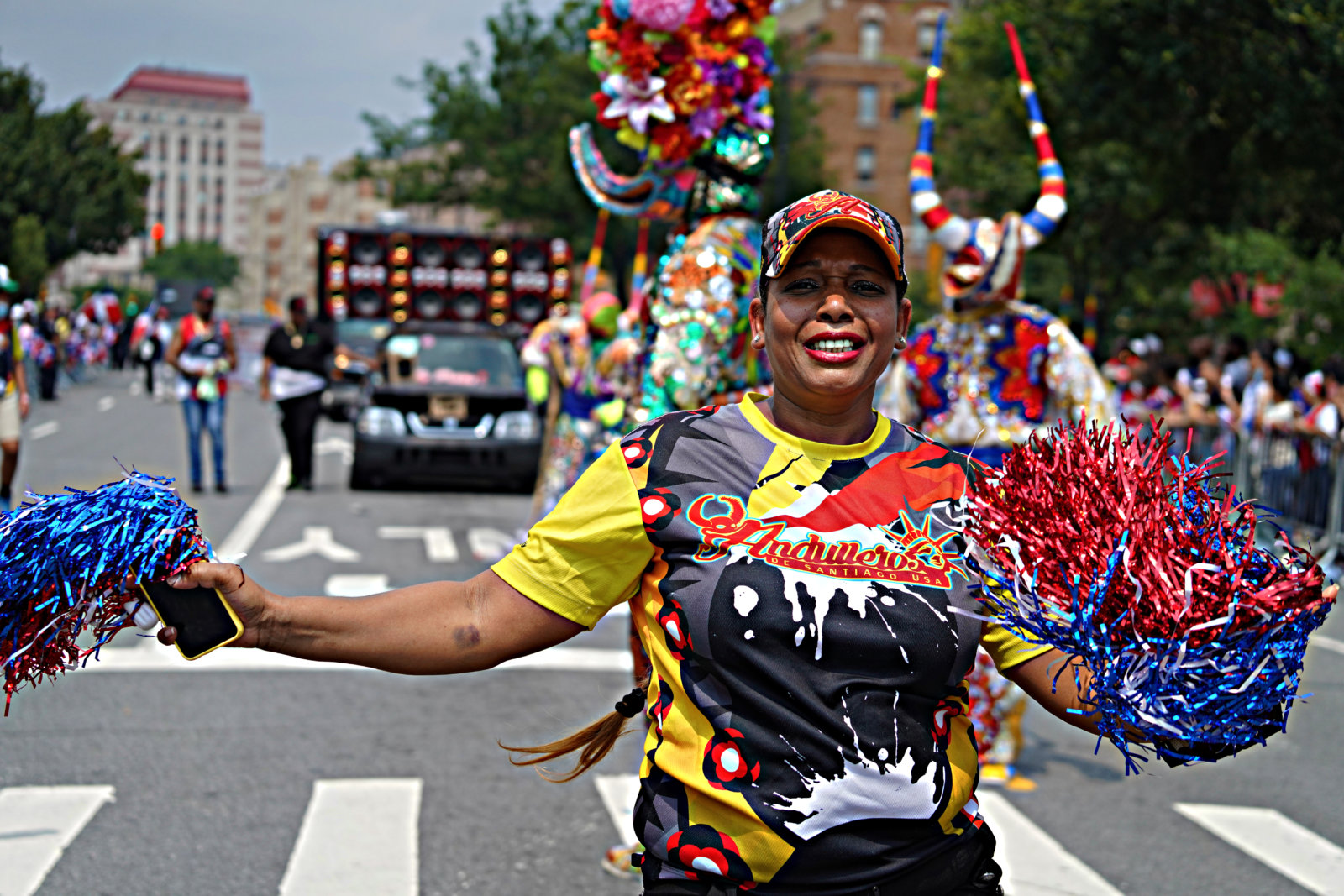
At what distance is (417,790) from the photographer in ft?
19.8

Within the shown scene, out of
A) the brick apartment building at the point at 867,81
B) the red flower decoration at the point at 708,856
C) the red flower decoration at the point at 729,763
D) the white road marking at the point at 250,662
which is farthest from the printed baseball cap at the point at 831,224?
the brick apartment building at the point at 867,81

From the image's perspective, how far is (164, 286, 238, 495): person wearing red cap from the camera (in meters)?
15.0

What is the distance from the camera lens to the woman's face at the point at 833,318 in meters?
2.71

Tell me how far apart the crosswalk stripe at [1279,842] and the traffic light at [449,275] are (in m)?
18.2

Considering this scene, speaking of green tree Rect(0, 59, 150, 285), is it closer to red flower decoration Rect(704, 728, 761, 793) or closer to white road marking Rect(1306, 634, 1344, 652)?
white road marking Rect(1306, 634, 1344, 652)

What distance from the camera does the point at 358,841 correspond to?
5.37m

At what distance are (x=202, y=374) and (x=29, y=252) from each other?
48.5ft

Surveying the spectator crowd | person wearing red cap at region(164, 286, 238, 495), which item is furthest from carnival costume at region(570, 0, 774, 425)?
person wearing red cap at region(164, 286, 238, 495)

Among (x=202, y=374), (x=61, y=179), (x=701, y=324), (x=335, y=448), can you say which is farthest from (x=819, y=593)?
(x=61, y=179)

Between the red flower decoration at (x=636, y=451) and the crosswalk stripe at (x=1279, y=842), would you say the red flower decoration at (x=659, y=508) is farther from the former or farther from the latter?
the crosswalk stripe at (x=1279, y=842)

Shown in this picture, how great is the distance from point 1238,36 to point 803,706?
15070 millimetres

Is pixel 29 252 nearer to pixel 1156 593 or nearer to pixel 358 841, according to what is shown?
pixel 358 841

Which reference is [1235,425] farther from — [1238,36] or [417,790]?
[417,790]

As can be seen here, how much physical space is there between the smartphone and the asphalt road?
1444 mm
